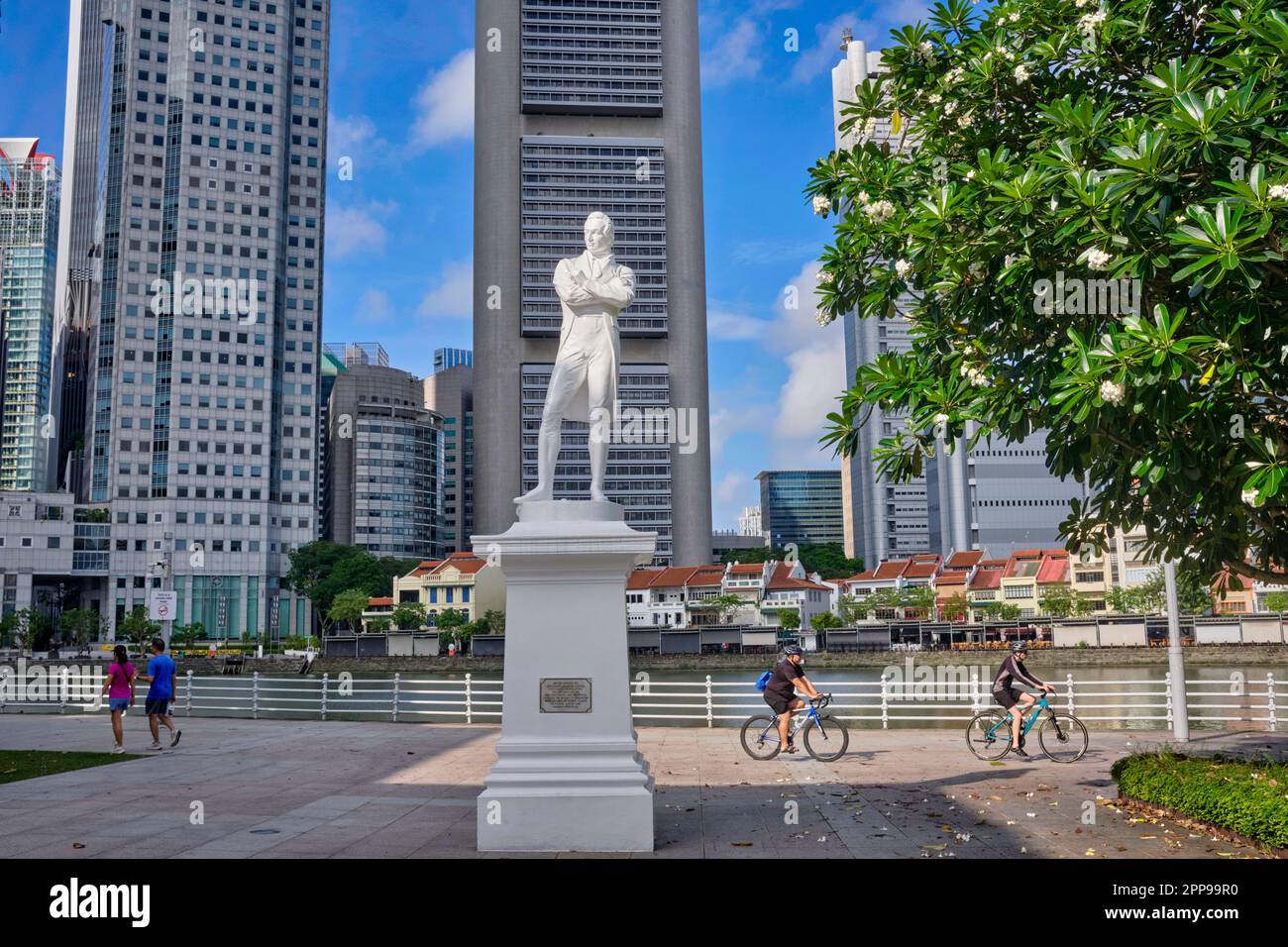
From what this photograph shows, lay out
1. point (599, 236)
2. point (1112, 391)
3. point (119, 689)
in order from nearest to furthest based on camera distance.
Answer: point (1112, 391) → point (599, 236) → point (119, 689)

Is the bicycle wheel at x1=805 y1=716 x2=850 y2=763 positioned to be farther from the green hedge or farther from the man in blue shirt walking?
the man in blue shirt walking

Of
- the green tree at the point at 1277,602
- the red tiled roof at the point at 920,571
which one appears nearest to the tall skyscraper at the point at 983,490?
the red tiled roof at the point at 920,571

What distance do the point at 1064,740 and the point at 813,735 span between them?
12.9 ft

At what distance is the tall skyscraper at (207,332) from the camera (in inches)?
4097

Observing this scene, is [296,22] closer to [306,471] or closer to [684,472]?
[306,471]

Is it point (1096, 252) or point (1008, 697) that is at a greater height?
point (1096, 252)

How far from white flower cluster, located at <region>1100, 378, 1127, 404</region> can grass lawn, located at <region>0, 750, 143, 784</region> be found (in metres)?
13.4

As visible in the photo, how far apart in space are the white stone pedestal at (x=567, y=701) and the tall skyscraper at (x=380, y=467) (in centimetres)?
13645

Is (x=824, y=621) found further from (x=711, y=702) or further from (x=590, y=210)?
(x=711, y=702)

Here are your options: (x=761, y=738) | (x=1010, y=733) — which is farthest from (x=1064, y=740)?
(x=761, y=738)

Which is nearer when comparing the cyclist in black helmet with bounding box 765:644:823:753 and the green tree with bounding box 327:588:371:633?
the cyclist in black helmet with bounding box 765:644:823:753

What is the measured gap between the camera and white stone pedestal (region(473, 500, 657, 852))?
339 inches

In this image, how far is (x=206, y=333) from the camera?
106 meters

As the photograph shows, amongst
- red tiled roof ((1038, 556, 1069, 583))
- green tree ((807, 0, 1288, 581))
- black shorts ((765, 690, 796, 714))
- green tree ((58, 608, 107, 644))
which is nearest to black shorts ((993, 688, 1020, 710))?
black shorts ((765, 690, 796, 714))
